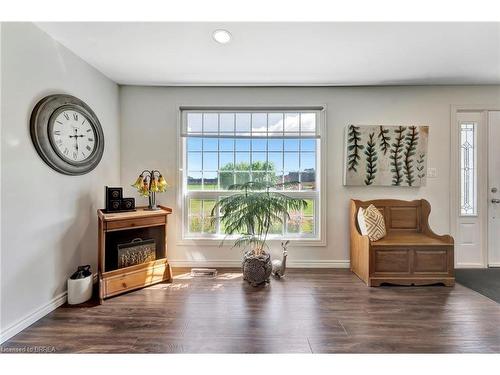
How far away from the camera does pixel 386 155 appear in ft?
9.23

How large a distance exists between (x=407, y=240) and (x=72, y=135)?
3.43 m

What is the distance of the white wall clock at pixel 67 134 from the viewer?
5.96ft

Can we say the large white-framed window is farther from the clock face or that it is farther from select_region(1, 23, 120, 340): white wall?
select_region(1, 23, 120, 340): white wall

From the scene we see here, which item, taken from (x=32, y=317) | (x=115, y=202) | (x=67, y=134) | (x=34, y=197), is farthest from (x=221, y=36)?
(x=32, y=317)

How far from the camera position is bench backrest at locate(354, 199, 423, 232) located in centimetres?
277

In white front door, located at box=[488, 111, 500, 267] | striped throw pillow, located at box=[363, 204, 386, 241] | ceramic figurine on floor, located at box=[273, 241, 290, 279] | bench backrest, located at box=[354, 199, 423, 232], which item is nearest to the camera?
striped throw pillow, located at box=[363, 204, 386, 241]

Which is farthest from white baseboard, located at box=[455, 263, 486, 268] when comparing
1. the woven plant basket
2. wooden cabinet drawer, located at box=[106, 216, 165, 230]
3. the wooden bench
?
wooden cabinet drawer, located at box=[106, 216, 165, 230]

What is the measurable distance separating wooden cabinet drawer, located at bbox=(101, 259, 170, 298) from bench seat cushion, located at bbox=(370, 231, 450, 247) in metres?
2.20

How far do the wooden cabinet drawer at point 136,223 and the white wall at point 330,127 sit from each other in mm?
472

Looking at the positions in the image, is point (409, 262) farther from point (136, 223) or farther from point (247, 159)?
point (136, 223)

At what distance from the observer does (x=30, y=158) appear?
1755 millimetres

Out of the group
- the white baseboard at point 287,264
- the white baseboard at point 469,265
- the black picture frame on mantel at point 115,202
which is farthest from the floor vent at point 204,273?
the white baseboard at point 469,265
